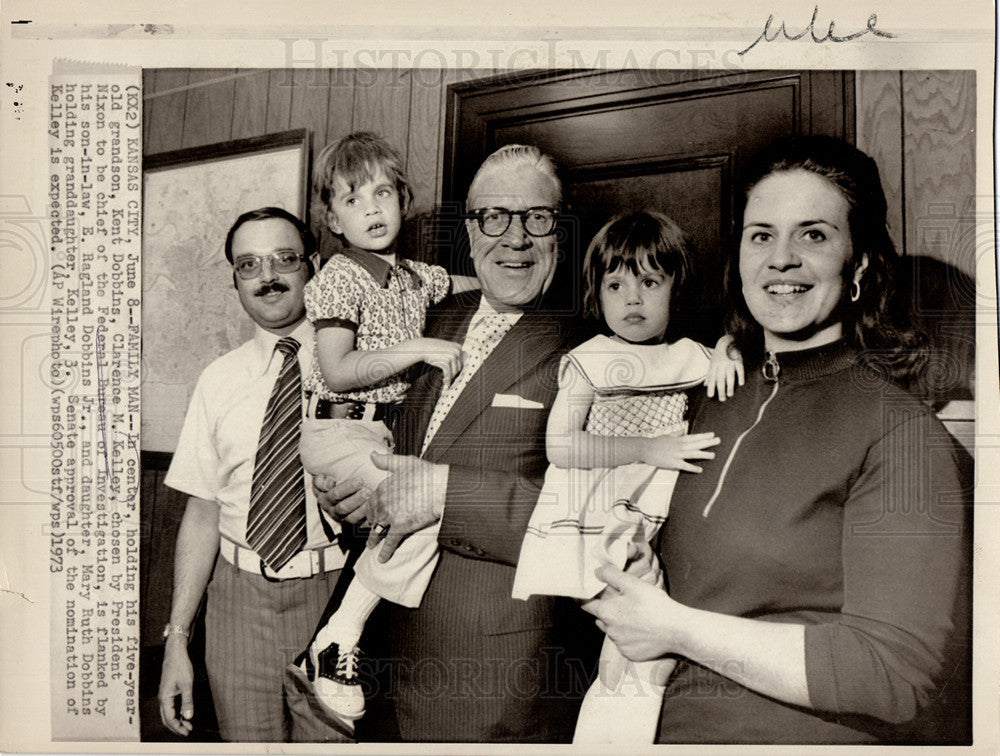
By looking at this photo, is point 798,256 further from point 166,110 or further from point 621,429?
point 166,110

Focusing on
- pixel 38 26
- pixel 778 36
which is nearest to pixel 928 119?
pixel 778 36

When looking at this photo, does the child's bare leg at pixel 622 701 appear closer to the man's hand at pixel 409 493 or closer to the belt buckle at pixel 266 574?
the man's hand at pixel 409 493

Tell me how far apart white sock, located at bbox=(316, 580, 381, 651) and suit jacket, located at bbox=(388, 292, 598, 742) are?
44 millimetres

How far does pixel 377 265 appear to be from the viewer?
55.8 inches

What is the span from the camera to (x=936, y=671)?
1.40 metres

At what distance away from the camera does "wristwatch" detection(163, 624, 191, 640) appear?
146cm

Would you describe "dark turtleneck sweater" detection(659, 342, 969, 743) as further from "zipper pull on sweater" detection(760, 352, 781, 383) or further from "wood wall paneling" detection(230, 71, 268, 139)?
"wood wall paneling" detection(230, 71, 268, 139)

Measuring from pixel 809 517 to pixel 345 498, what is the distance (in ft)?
2.47

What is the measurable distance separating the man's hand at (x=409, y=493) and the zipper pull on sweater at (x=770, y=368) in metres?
0.55

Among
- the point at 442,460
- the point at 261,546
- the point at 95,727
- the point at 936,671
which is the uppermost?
the point at 442,460

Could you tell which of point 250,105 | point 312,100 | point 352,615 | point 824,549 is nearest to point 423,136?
point 312,100

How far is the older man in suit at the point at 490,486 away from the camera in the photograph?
1.40m

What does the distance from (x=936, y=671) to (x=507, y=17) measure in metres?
1.31

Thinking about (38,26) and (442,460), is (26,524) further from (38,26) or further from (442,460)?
(38,26)
